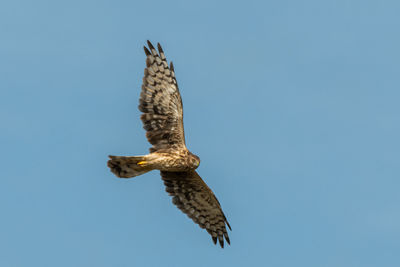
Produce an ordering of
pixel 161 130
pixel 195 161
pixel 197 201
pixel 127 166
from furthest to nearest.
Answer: pixel 197 201
pixel 161 130
pixel 195 161
pixel 127 166

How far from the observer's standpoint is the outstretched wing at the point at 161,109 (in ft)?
52.4

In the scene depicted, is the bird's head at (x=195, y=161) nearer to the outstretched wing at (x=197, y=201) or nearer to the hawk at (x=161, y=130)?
the hawk at (x=161, y=130)

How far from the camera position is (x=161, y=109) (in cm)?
1606

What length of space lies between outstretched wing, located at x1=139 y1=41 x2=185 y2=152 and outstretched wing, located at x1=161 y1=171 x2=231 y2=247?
1.10 meters

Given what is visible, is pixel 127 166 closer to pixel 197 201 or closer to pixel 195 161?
pixel 195 161

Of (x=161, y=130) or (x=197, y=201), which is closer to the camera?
(x=161, y=130)

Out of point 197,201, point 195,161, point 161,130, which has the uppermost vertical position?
point 161,130

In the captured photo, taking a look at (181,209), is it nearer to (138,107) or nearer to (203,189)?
(203,189)

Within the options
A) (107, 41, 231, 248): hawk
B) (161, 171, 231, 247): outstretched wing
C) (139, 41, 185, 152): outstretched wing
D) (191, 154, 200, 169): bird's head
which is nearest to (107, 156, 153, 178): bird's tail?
(107, 41, 231, 248): hawk

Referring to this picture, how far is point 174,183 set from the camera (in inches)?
673

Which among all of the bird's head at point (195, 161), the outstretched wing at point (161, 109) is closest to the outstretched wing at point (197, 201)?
the bird's head at point (195, 161)

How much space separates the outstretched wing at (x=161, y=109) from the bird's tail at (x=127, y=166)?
2.15ft

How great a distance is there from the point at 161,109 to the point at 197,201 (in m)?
2.69

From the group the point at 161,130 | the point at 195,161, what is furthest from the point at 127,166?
the point at 195,161
